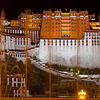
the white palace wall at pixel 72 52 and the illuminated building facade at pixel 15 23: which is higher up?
the illuminated building facade at pixel 15 23

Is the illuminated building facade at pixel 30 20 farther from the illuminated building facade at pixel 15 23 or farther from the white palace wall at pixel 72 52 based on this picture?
the white palace wall at pixel 72 52

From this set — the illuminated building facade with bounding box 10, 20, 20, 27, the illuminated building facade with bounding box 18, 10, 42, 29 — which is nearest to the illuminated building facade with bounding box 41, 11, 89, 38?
the illuminated building facade with bounding box 18, 10, 42, 29

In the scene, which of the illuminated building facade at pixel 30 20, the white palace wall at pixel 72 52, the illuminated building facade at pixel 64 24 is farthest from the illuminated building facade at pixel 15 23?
the white palace wall at pixel 72 52

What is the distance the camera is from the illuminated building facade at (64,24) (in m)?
34.9

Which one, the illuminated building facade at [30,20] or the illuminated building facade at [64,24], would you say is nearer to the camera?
the illuminated building facade at [64,24]

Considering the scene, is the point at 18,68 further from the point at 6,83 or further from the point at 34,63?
the point at 6,83

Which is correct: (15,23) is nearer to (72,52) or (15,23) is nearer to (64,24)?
(64,24)

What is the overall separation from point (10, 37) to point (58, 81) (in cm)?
729

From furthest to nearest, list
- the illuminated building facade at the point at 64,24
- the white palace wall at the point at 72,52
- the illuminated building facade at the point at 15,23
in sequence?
1. the illuminated building facade at the point at 15,23
2. the illuminated building facade at the point at 64,24
3. the white palace wall at the point at 72,52

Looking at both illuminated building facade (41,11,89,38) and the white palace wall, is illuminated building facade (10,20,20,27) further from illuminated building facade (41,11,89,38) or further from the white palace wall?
the white palace wall

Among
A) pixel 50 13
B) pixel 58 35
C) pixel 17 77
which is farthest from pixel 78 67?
pixel 17 77

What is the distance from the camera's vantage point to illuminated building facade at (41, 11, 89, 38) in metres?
34.9

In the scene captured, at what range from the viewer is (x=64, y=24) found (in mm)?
35312

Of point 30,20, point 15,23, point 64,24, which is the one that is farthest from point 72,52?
point 15,23
